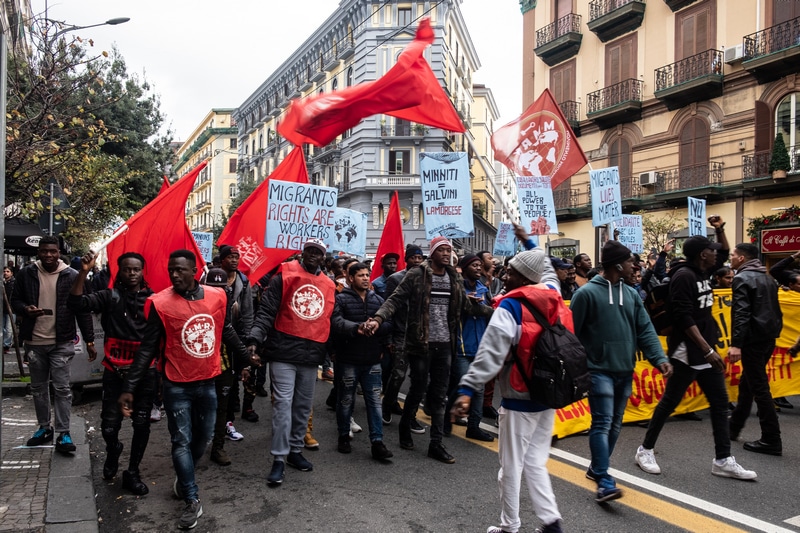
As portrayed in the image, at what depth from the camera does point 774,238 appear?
1797 cm

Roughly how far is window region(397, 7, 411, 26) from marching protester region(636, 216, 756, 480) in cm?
3790

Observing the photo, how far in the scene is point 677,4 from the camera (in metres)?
21.4

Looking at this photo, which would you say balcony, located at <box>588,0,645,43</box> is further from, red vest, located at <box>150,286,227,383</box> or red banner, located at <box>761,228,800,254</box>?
red vest, located at <box>150,286,227,383</box>

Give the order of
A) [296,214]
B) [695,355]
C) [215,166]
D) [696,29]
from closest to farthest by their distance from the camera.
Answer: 1. [695,355]
2. [296,214]
3. [696,29]
4. [215,166]

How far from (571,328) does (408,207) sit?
35.8 metres

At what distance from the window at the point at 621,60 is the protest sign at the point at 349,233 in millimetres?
14337

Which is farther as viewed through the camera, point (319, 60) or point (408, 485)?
point (319, 60)

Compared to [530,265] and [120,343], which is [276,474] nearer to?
[120,343]

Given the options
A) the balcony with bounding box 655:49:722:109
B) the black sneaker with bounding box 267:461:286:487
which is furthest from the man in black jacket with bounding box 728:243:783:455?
the balcony with bounding box 655:49:722:109

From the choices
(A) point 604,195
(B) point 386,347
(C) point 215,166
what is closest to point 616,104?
(A) point 604,195

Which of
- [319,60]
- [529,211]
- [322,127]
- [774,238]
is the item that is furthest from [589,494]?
[319,60]

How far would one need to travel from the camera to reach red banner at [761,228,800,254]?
1759 cm

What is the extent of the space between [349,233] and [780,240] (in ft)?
40.9

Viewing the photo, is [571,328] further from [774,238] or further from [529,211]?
[774,238]
